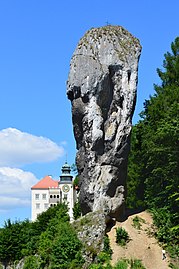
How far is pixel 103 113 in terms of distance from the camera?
99.8ft

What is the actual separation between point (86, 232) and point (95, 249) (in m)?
1.07

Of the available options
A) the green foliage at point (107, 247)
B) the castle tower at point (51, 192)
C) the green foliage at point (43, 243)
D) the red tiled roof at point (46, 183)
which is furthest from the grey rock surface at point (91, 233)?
the red tiled roof at point (46, 183)

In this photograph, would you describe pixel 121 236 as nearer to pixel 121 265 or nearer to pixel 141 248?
pixel 141 248

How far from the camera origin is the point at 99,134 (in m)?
29.8

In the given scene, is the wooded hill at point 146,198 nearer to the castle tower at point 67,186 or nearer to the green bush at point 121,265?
the green bush at point 121,265

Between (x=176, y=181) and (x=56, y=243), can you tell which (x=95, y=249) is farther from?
(x=176, y=181)

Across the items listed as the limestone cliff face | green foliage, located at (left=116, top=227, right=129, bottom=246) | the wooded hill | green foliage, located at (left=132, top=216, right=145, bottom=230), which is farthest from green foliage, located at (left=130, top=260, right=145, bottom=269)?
the limestone cliff face

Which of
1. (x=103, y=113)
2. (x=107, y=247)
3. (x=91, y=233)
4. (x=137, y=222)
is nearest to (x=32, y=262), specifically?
(x=91, y=233)

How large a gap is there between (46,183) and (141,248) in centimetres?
6496

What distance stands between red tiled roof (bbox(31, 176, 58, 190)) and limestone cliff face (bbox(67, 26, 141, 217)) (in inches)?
2390

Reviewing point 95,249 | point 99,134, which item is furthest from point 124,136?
point 95,249

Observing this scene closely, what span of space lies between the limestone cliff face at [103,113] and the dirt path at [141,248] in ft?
4.16

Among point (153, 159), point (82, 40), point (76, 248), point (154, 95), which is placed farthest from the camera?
point (154, 95)

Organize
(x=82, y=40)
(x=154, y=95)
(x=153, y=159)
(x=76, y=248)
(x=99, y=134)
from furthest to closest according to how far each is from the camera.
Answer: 1. (x=154, y=95)
2. (x=153, y=159)
3. (x=82, y=40)
4. (x=99, y=134)
5. (x=76, y=248)
